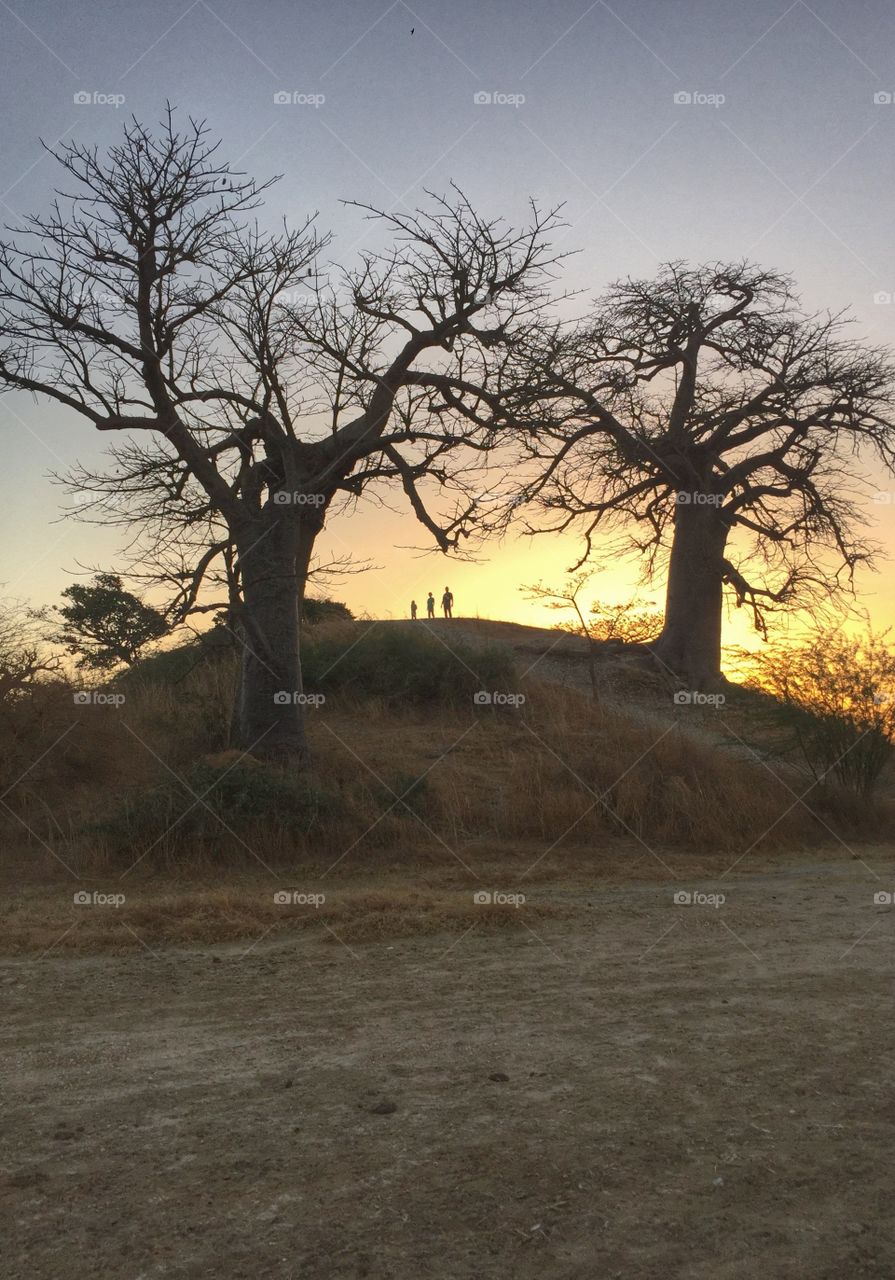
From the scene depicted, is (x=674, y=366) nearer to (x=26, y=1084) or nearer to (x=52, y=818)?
(x=52, y=818)

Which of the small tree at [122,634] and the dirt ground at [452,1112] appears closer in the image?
the dirt ground at [452,1112]

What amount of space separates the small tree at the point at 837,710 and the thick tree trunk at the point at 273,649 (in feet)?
22.9

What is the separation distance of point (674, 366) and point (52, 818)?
18.0 m

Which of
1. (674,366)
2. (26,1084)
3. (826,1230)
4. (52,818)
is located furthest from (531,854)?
(674,366)

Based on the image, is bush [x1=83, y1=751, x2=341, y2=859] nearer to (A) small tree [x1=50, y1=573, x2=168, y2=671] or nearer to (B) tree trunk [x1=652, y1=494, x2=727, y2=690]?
(A) small tree [x1=50, y1=573, x2=168, y2=671]

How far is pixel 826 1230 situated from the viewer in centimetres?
394

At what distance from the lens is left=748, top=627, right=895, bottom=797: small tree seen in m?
15.7

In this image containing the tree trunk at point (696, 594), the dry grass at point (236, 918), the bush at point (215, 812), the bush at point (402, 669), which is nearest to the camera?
the dry grass at point (236, 918)

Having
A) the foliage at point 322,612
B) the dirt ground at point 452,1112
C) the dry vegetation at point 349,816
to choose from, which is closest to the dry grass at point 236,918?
the dry vegetation at point 349,816

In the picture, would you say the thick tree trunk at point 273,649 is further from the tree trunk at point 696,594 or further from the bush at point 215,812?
the tree trunk at point 696,594

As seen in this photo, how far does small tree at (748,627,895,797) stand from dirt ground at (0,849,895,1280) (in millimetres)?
7729

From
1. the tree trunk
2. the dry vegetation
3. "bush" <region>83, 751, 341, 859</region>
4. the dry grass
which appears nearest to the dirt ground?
the dry grass

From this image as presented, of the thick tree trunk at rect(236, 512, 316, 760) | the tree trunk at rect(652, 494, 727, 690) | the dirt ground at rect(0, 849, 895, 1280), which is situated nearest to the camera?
the dirt ground at rect(0, 849, 895, 1280)

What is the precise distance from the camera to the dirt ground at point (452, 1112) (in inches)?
152
